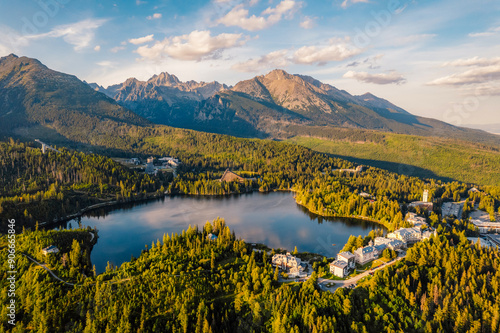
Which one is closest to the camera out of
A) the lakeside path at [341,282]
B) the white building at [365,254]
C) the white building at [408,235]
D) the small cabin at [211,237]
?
the lakeside path at [341,282]

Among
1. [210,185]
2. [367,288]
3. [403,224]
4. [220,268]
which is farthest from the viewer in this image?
[210,185]

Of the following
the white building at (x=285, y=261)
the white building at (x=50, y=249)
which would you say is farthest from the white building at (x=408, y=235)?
the white building at (x=50, y=249)

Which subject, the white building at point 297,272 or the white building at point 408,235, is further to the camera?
the white building at point 408,235

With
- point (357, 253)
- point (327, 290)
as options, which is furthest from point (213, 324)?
point (357, 253)

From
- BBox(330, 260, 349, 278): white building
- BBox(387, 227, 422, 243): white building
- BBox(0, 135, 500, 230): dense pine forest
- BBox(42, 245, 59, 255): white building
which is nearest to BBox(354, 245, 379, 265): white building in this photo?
BBox(330, 260, 349, 278): white building

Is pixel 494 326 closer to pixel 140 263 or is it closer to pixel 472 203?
pixel 140 263

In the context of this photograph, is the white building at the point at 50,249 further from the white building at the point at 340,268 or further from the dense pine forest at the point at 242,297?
the white building at the point at 340,268

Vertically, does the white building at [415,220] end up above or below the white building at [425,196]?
below
